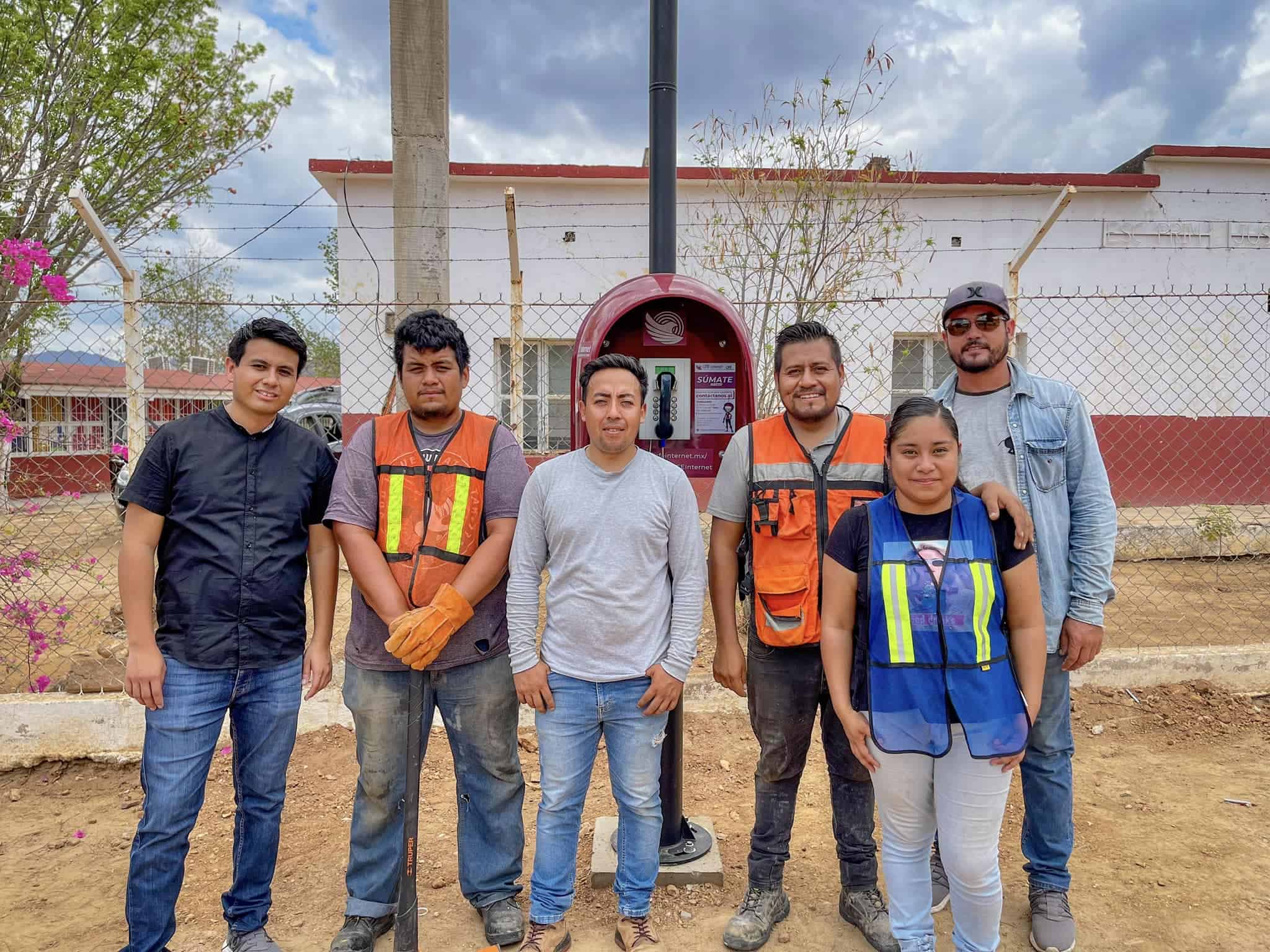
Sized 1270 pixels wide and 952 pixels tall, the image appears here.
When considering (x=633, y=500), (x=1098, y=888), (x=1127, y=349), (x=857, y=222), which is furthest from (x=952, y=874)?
(x=1127, y=349)

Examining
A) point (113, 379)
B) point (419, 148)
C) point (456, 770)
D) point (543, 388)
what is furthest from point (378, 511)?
point (113, 379)

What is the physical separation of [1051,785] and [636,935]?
1384mm

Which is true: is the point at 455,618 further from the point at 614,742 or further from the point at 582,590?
the point at 614,742

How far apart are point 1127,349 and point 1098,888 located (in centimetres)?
775

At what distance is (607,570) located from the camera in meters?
2.34

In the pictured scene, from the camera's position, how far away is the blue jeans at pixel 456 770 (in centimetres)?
247

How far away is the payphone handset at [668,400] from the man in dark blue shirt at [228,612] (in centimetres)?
113

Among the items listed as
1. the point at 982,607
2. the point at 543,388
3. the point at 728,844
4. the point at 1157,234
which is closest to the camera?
the point at 982,607

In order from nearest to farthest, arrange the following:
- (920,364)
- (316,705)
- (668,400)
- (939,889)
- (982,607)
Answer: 1. (982,607)
2. (939,889)
3. (668,400)
4. (316,705)
5. (920,364)

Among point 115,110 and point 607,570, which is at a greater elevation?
point 115,110

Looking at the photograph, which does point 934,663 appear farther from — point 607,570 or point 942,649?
point 607,570

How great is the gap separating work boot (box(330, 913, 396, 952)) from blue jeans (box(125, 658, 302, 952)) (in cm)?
25

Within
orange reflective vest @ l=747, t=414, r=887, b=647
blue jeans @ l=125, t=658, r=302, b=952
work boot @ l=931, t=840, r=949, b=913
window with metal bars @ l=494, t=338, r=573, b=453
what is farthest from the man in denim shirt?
window with metal bars @ l=494, t=338, r=573, b=453

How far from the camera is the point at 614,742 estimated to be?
2396mm
